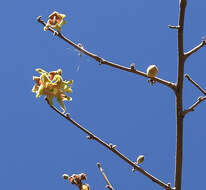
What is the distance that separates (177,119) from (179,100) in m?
0.14

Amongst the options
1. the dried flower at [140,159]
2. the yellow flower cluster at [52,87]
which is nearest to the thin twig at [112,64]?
the yellow flower cluster at [52,87]

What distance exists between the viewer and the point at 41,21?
2715mm

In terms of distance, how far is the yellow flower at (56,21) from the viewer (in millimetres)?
2732

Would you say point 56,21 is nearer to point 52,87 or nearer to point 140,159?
point 52,87

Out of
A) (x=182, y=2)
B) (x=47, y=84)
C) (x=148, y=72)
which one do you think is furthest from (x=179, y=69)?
(x=47, y=84)

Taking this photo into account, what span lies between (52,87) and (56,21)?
0.63 metres

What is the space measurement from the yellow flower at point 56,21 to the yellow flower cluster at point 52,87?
378mm

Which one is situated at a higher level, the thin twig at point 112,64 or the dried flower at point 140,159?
the thin twig at point 112,64

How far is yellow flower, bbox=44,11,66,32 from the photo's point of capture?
8.96ft

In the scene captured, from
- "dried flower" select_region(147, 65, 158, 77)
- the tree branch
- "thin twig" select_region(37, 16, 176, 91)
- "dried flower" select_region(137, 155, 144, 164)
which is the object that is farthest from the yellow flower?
"dried flower" select_region(137, 155, 144, 164)

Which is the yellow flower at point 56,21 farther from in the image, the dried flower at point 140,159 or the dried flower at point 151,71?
the dried flower at point 140,159

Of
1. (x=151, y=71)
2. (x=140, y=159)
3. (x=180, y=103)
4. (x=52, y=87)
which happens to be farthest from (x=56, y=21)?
(x=140, y=159)

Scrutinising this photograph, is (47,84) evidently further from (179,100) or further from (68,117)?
(179,100)

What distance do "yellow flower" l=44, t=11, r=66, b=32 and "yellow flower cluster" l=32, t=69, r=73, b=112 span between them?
14.9 inches
